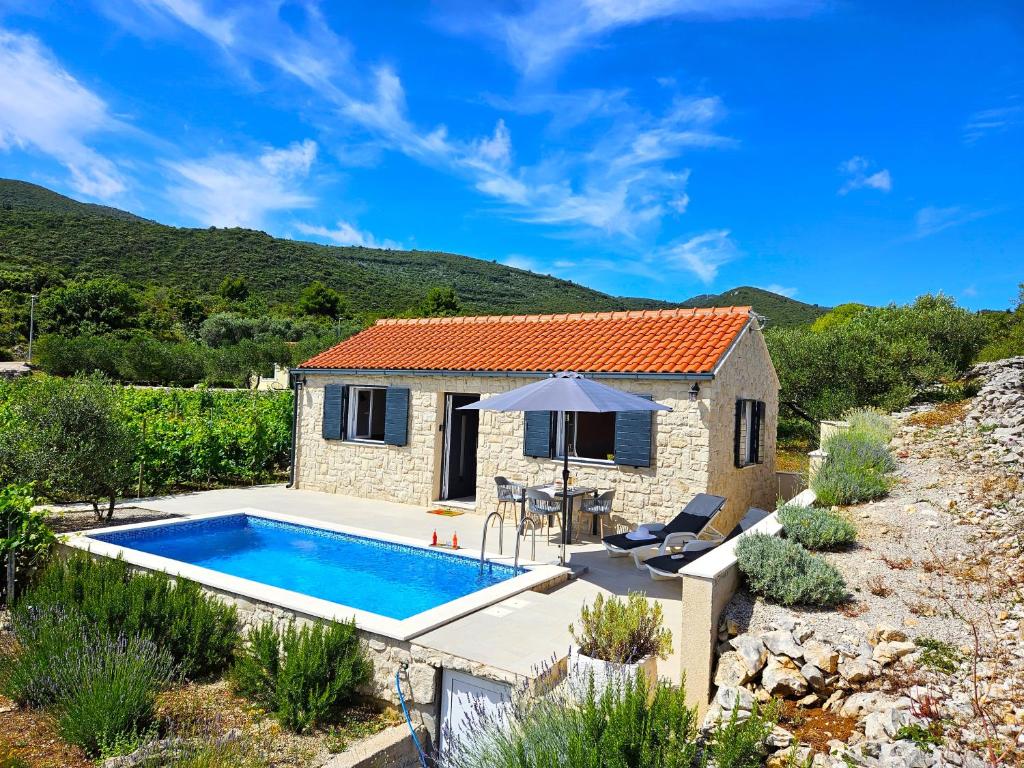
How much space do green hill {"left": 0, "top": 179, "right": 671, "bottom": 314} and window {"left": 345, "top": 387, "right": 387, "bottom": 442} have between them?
151 feet

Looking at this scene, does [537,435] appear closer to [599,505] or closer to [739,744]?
[599,505]

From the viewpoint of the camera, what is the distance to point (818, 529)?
22.3 ft

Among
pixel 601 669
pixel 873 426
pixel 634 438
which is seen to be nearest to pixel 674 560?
pixel 634 438

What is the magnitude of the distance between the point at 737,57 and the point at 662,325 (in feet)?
26.2

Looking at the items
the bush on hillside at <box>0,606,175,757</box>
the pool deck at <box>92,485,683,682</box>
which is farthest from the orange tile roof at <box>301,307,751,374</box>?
the bush on hillside at <box>0,606,175,757</box>

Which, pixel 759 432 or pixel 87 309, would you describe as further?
pixel 87 309

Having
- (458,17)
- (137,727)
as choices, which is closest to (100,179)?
(458,17)

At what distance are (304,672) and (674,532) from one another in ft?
18.4

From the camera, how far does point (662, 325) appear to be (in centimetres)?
1253

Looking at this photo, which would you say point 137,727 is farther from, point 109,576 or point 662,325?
point 662,325

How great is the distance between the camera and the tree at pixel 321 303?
63625 millimetres

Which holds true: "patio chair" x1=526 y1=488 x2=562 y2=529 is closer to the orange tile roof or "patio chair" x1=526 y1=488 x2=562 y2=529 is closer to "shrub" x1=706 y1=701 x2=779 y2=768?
the orange tile roof

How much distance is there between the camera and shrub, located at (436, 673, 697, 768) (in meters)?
3.33

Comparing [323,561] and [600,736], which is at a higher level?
[600,736]
